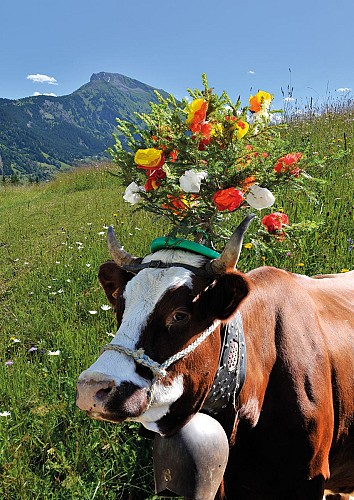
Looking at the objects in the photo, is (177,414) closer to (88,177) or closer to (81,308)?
(81,308)

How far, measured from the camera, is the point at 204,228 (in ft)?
7.10

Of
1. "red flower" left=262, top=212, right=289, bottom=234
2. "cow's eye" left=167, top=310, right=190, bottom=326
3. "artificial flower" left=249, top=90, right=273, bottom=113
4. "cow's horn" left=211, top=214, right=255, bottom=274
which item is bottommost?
"cow's eye" left=167, top=310, right=190, bottom=326

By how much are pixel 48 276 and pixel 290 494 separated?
461cm

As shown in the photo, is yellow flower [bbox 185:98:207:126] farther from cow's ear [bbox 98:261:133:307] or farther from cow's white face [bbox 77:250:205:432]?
cow's ear [bbox 98:261:133:307]

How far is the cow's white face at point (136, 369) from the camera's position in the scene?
4.87 ft

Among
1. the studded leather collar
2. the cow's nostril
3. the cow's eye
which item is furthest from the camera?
the studded leather collar

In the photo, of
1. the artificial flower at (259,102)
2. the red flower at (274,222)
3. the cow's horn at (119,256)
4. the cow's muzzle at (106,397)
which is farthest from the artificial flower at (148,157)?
the cow's muzzle at (106,397)

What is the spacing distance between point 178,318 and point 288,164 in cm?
88

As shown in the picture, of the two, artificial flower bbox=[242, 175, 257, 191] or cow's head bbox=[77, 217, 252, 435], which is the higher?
artificial flower bbox=[242, 175, 257, 191]

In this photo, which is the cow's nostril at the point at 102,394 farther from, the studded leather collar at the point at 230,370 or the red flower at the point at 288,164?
the red flower at the point at 288,164

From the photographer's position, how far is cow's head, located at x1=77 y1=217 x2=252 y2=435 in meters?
1.53

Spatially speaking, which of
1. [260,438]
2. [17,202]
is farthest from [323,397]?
[17,202]

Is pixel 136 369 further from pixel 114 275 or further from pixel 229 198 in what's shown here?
pixel 229 198

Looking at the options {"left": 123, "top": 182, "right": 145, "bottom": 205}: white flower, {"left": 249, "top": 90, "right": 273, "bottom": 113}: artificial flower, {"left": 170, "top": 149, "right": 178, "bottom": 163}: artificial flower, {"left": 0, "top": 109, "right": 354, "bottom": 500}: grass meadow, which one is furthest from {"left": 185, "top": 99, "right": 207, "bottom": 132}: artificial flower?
{"left": 0, "top": 109, "right": 354, "bottom": 500}: grass meadow
